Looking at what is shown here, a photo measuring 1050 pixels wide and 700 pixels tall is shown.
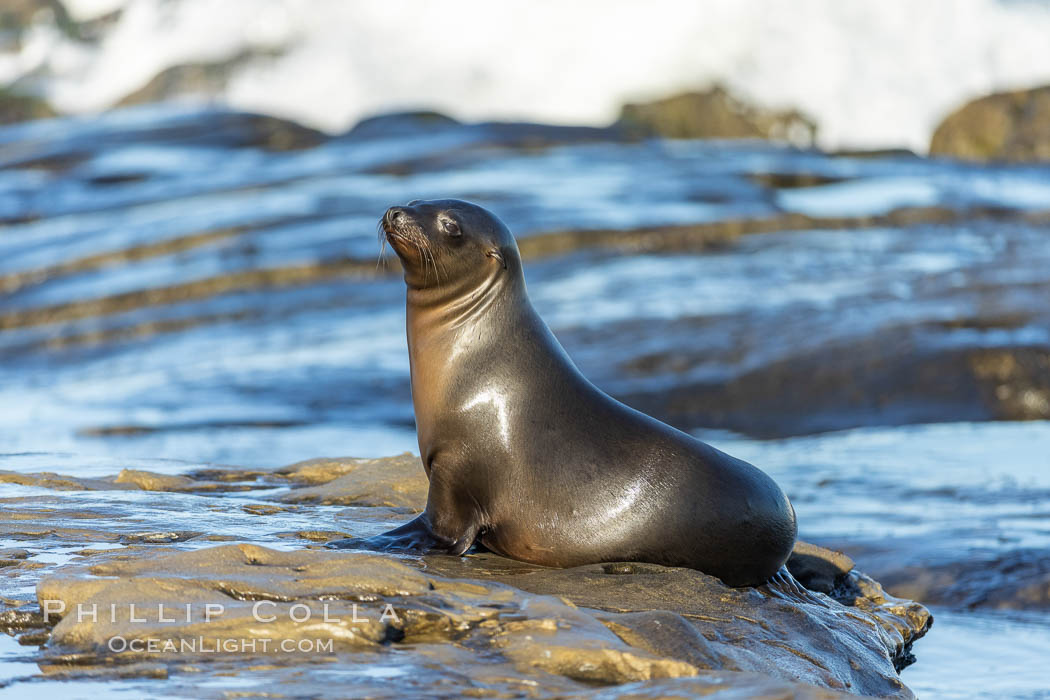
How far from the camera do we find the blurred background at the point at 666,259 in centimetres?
1043

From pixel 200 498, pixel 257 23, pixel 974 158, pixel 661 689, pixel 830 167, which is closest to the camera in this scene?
pixel 661 689

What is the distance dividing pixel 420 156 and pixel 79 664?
2198cm

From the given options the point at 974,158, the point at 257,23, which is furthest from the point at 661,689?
the point at 257,23

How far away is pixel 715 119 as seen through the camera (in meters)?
33.7

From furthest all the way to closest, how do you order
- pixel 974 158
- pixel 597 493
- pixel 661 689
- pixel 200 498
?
pixel 974 158
pixel 200 498
pixel 597 493
pixel 661 689

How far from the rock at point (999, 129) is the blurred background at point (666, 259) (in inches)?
3.2

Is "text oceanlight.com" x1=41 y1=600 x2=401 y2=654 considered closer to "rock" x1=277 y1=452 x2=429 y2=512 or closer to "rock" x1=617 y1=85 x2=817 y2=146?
"rock" x1=277 y1=452 x2=429 y2=512

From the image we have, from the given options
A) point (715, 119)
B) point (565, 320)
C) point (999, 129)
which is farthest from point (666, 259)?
point (715, 119)

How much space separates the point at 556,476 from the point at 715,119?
95.8 feet

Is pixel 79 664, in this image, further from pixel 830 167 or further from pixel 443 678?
pixel 830 167

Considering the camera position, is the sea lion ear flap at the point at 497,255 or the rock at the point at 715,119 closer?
the sea lion ear flap at the point at 497,255

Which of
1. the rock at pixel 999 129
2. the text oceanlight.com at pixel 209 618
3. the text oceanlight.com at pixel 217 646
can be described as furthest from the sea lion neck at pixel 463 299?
the rock at pixel 999 129

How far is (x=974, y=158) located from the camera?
2973 centimetres

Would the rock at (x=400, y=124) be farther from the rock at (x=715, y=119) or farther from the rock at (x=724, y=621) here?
the rock at (x=724, y=621)
